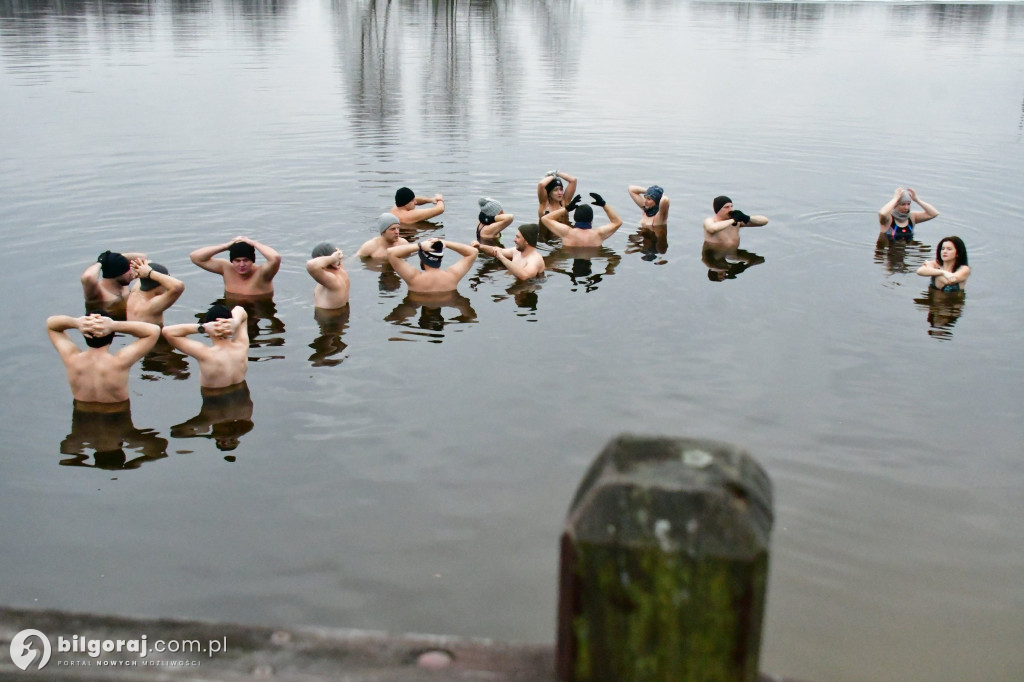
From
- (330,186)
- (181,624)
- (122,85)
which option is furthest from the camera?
(122,85)

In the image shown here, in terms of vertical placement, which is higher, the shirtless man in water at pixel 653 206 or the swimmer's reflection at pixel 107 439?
the shirtless man in water at pixel 653 206

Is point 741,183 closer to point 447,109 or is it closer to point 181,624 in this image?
point 447,109

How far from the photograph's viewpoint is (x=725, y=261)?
15352 millimetres

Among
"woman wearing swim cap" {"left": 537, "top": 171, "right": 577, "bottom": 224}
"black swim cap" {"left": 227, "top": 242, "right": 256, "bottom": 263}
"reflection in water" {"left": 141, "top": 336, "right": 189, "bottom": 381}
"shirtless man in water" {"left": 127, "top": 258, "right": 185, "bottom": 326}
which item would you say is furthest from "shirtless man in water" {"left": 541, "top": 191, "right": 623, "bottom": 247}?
"reflection in water" {"left": 141, "top": 336, "right": 189, "bottom": 381}

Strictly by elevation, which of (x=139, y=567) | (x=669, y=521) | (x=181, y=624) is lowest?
(x=139, y=567)

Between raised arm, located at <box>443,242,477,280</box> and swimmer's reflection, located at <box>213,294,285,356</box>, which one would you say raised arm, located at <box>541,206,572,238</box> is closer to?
raised arm, located at <box>443,242,477,280</box>

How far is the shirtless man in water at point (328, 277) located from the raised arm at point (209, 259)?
133cm

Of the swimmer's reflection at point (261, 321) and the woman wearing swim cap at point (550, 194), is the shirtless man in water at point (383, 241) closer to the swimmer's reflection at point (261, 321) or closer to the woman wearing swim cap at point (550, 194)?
the swimmer's reflection at point (261, 321)

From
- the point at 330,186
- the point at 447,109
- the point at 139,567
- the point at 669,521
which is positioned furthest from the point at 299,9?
the point at 669,521

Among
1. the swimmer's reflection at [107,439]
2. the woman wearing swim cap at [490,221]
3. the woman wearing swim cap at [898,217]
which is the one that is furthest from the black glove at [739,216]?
the swimmer's reflection at [107,439]

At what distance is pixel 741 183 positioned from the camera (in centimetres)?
1995

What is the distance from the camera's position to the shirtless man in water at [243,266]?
1281 centimetres

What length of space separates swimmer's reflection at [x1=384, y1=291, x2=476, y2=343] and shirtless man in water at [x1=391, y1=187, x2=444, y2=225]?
115 inches

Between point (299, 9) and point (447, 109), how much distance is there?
44.0 meters
